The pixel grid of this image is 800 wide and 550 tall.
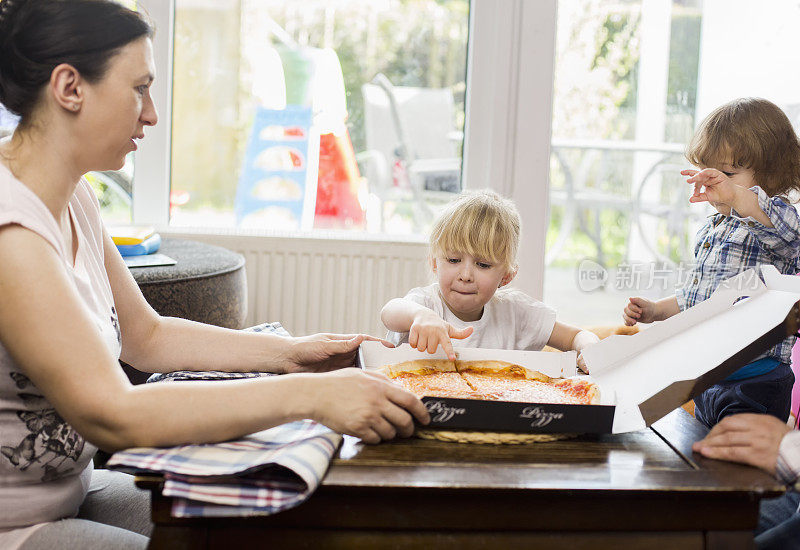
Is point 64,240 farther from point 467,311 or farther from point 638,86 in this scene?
point 638,86

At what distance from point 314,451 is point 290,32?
104 inches

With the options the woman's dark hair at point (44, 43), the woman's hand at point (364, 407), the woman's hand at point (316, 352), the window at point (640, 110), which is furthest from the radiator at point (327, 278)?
the woman's hand at point (364, 407)

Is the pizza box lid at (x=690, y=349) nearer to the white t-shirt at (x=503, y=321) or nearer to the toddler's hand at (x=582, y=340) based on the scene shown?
the toddler's hand at (x=582, y=340)

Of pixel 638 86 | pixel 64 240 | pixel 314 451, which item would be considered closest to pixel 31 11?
pixel 64 240

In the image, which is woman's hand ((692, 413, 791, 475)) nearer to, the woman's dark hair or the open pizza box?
the open pizza box

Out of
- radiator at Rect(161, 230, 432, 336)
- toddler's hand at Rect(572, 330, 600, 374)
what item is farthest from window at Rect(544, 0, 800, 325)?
toddler's hand at Rect(572, 330, 600, 374)

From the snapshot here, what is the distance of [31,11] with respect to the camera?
1.10m

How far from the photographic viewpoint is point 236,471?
0.88 m

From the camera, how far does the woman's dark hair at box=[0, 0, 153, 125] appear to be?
1.10 m

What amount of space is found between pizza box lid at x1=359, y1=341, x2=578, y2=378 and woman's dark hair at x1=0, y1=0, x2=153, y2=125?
612 millimetres

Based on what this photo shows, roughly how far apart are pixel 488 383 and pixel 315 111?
2306 millimetres

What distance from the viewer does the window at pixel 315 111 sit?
327 centimetres

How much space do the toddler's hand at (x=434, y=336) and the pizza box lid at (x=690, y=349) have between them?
214mm

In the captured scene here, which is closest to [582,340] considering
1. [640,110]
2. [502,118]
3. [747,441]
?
[747,441]
